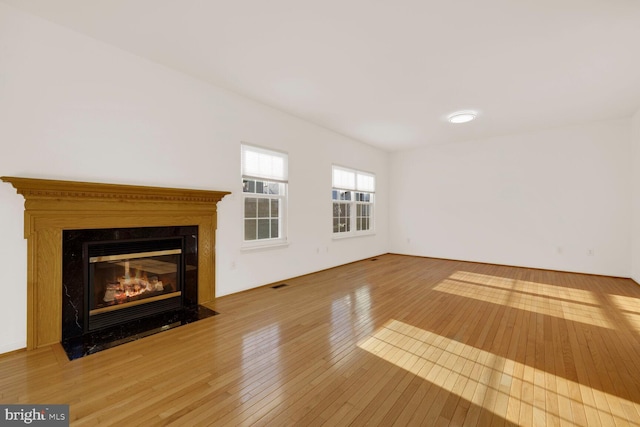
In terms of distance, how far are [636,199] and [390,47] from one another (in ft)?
18.0

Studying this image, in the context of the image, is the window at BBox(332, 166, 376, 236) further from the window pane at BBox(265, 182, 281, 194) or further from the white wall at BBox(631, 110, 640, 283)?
the white wall at BBox(631, 110, 640, 283)

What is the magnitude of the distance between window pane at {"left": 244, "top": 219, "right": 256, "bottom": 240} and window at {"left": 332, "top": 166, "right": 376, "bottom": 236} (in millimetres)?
2233


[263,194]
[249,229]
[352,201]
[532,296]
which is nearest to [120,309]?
[249,229]

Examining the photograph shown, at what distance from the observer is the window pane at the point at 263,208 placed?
14.6 ft

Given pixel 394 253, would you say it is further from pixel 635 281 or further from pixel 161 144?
pixel 161 144

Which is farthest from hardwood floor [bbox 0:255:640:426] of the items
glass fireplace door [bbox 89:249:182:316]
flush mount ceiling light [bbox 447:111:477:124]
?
flush mount ceiling light [bbox 447:111:477:124]

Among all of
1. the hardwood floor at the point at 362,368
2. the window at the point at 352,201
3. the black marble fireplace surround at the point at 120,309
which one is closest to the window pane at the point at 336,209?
the window at the point at 352,201

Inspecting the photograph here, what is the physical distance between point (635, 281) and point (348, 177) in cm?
565

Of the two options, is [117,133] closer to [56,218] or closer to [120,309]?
[56,218]

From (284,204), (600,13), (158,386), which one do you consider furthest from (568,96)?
(158,386)

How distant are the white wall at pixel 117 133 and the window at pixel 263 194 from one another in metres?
0.17

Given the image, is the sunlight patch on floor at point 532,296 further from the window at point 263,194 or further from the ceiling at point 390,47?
the ceiling at point 390,47

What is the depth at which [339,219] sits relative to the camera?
6297 mm

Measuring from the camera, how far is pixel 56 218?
8.30 ft
